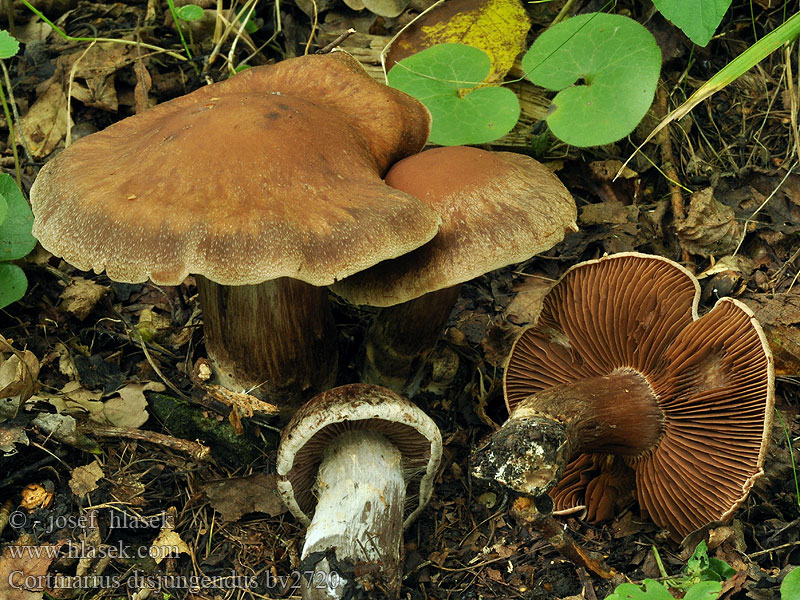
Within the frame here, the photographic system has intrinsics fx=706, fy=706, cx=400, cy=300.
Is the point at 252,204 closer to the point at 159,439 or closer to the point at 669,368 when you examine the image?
the point at 159,439

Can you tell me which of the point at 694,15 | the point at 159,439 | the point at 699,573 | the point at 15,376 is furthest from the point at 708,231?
the point at 15,376

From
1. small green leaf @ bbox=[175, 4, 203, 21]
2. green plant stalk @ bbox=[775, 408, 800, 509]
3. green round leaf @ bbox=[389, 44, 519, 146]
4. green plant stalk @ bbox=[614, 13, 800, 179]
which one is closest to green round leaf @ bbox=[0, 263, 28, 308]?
small green leaf @ bbox=[175, 4, 203, 21]

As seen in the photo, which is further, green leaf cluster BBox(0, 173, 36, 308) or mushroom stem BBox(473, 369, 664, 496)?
green leaf cluster BBox(0, 173, 36, 308)

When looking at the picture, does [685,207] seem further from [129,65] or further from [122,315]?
[129,65]

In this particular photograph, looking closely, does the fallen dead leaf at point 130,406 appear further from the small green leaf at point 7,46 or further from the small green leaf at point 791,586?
the small green leaf at point 791,586

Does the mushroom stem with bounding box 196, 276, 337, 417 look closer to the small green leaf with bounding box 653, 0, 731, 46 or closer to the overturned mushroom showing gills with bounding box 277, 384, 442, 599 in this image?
the overturned mushroom showing gills with bounding box 277, 384, 442, 599
